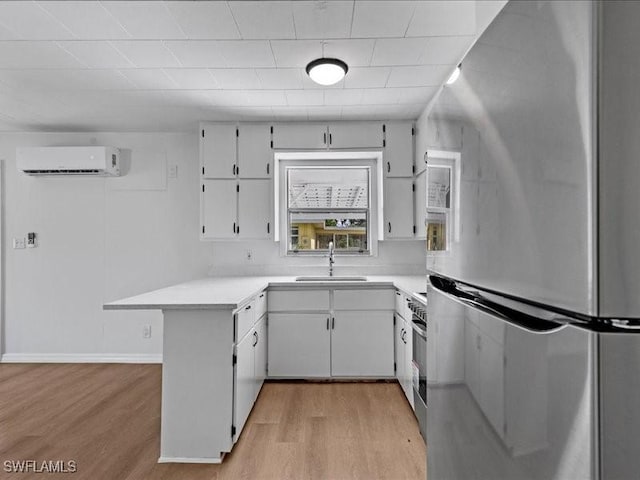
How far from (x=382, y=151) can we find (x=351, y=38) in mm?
1489

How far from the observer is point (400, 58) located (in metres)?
2.29

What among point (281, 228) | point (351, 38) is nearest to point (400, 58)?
point (351, 38)

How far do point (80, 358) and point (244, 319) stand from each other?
258 cm

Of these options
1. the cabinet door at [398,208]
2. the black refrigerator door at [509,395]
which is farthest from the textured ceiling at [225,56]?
the black refrigerator door at [509,395]

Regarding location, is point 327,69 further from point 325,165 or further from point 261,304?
point 261,304

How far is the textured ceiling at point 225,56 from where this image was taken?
1819 millimetres

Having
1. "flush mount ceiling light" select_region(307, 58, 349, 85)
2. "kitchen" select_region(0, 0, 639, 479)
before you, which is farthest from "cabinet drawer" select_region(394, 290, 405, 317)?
"flush mount ceiling light" select_region(307, 58, 349, 85)

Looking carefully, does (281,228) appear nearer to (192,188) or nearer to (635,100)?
(192,188)

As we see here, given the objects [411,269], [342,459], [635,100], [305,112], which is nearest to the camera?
[635,100]

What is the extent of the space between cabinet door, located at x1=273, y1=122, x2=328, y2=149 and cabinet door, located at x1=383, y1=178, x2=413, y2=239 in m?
0.75

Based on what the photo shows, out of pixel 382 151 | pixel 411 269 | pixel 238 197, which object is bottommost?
pixel 411 269

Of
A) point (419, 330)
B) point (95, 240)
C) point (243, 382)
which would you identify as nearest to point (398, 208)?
point (419, 330)

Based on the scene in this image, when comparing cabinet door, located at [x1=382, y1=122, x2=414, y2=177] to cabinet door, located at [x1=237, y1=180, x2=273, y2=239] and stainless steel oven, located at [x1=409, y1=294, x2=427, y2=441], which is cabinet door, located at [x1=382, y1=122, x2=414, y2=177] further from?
stainless steel oven, located at [x1=409, y1=294, x2=427, y2=441]

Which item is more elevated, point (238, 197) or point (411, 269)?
point (238, 197)
